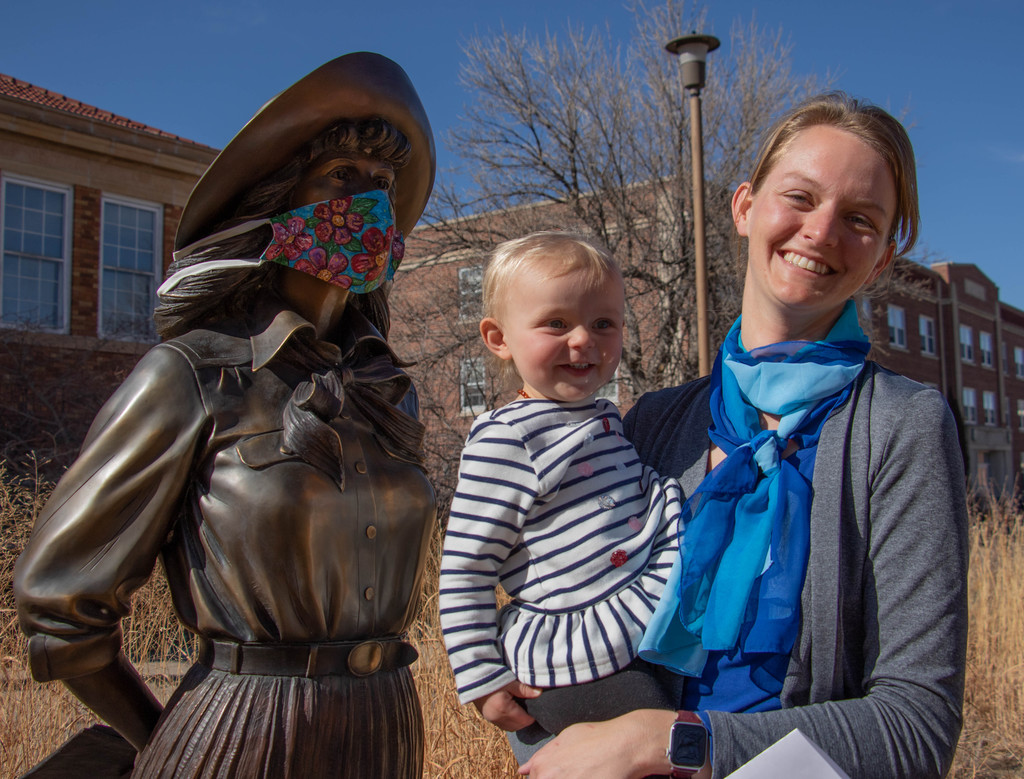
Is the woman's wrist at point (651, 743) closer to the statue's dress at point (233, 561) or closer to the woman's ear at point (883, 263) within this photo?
the statue's dress at point (233, 561)

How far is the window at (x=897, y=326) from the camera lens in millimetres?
32438

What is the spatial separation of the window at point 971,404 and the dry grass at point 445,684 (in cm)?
3267

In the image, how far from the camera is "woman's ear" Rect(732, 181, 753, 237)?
73.8 inches

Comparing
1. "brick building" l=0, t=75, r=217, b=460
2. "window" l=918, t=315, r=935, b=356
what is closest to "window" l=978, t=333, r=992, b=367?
"window" l=918, t=315, r=935, b=356

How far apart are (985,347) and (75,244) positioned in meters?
39.5

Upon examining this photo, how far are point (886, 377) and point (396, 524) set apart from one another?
3.45 ft

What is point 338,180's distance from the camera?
78.8 inches

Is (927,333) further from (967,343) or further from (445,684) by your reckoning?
(445,684)

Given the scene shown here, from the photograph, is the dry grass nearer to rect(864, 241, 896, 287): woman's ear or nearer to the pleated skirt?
the pleated skirt

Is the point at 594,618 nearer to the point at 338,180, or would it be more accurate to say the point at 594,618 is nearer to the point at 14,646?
the point at 338,180

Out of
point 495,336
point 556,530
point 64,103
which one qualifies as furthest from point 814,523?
point 64,103

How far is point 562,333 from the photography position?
1880 millimetres

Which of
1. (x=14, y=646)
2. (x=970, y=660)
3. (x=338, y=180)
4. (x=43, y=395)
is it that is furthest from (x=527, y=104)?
(x=338, y=180)

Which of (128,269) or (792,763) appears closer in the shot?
(792,763)
